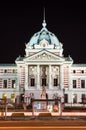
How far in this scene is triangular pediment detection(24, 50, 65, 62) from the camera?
76.8 metres

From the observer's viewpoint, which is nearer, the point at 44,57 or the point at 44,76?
the point at 44,57

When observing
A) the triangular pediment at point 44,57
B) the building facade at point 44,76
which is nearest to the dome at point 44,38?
the building facade at point 44,76

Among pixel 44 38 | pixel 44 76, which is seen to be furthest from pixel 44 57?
pixel 44 38

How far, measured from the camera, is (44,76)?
78.6m

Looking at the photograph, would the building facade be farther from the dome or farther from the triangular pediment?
the dome

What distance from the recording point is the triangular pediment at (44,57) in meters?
76.8

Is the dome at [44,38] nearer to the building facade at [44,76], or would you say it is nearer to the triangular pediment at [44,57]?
the building facade at [44,76]

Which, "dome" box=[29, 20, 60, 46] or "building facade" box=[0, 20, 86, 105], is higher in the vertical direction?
"dome" box=[29, 20, 60, 46]

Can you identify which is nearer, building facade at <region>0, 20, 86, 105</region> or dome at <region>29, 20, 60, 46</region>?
building facade at <region>0, 20, 86, 105</region>

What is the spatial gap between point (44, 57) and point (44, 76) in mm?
4244

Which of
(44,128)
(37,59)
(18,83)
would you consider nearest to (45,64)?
(37,59)

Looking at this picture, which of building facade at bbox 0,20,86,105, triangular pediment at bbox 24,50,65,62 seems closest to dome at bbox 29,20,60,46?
building facade at bbox 0,20,86,105

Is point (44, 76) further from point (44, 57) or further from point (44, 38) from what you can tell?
point (44, 38)

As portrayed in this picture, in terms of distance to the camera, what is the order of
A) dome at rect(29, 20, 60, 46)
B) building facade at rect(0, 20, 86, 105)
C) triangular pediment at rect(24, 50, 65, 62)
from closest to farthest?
1. triangular pediment at rect(24, 50, 65, 62)
2. building facade at rect(0, 20, 86, 105)
3. dome at rect(29, 20, 60, 46)
